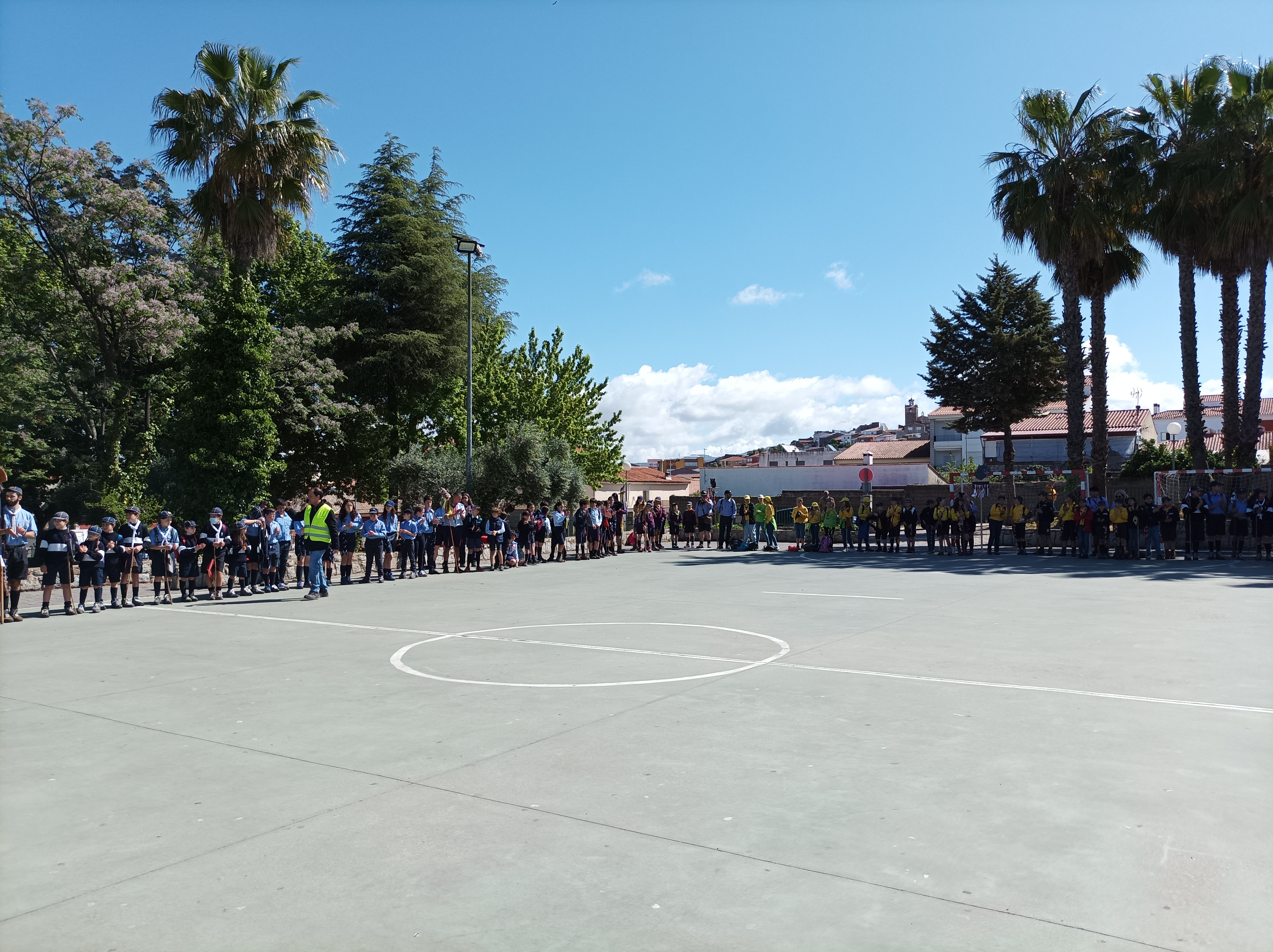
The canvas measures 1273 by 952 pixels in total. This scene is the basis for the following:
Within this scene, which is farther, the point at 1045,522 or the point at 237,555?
the point at 1045,522

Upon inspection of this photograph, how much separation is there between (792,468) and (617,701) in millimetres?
63146

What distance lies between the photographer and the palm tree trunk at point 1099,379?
3016cm

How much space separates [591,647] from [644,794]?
5230 mm

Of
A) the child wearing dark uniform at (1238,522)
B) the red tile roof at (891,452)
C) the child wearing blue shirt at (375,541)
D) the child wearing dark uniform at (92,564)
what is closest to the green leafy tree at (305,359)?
the child wearing blue shirt at (375,541)

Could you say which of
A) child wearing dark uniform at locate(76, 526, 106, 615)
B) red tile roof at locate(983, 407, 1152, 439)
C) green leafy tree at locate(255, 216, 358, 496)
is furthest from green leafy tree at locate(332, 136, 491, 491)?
red tile roof at locate(983, 407, 1152, 439)

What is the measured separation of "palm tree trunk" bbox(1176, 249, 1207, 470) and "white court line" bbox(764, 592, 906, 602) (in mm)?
17915

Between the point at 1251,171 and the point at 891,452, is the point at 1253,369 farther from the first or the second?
the point at 891,452

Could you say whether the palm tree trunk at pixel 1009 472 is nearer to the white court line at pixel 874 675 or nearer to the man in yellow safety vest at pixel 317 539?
the man in yellow safety vest at pixel 317 539

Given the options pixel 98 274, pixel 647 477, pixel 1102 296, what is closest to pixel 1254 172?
pixel 1102 296

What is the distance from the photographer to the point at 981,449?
71.7 metres

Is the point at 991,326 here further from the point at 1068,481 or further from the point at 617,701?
the point at 617,701

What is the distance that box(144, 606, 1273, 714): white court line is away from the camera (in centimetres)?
759

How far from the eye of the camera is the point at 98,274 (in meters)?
27.6

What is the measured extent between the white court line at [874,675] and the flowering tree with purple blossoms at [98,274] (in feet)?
67.0
